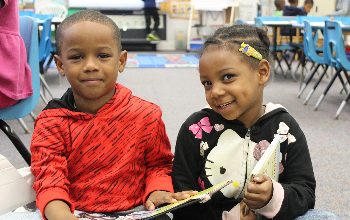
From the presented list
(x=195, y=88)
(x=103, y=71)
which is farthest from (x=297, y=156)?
(x=195, y=88)

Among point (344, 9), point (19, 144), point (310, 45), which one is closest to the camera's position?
point (19, 144)

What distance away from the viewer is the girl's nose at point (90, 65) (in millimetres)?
867

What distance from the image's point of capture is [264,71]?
0.87 meters

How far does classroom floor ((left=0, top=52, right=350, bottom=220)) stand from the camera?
169 cm

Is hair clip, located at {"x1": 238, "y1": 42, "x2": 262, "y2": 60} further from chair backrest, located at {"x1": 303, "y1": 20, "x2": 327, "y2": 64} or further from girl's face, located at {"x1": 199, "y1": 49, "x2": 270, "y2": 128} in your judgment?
chair backrest, located at {"x1": 303, "y1": 20, "x2": 327, "y2": 64}

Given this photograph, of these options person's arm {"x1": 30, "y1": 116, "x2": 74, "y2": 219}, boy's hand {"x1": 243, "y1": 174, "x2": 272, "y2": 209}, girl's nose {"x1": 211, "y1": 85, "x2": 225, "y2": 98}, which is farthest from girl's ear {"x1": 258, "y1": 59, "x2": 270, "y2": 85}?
person's arm {"x1": 30, "y1": 116, "x2": 74, "y2": 219}

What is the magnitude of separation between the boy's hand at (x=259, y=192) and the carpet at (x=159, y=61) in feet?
15.7

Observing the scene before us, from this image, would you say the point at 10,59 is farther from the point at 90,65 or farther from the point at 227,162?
the point at 227,162

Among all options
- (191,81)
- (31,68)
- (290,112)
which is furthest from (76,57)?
(191,81)

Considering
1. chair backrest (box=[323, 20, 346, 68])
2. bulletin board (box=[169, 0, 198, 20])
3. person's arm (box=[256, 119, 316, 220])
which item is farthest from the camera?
bulletin board (box=[169, 0, 198, 20])

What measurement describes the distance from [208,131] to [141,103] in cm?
21

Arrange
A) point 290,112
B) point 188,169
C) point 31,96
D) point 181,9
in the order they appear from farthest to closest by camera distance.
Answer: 1. point 181,9
2. point 290,112
3. point 31,96
4. point 188,169

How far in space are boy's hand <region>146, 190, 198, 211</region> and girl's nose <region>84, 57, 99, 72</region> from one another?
35 centimetres

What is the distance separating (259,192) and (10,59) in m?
1.00
